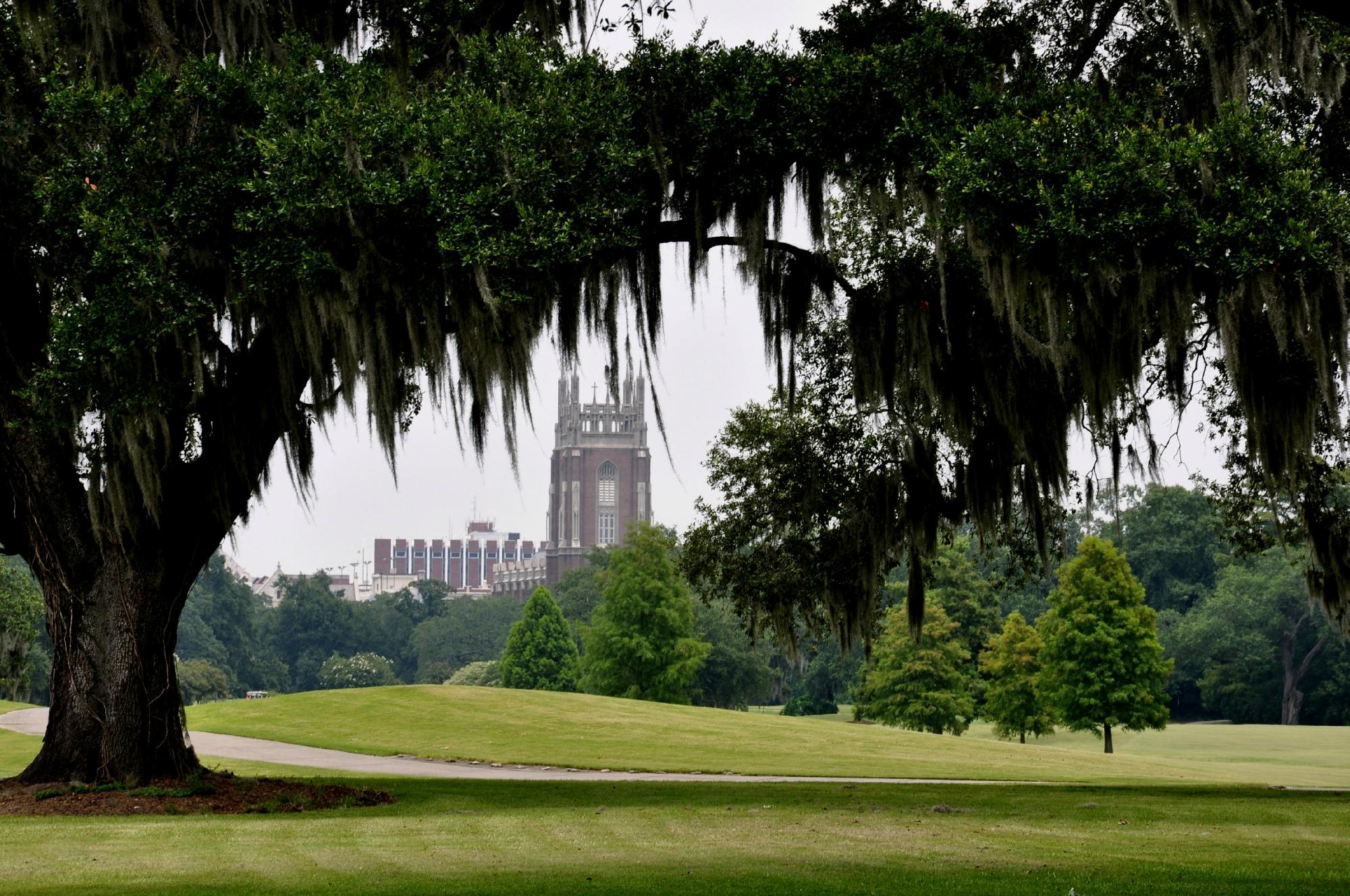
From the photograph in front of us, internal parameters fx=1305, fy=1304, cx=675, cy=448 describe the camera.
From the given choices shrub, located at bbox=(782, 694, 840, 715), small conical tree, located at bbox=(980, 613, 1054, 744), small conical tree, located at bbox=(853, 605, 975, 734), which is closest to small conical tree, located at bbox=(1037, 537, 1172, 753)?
small conical tree, located at bbox=(980, 613, 1054, 744)

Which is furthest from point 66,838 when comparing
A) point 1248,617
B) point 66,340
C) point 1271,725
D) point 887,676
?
point 1248,617

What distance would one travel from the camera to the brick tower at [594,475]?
152m

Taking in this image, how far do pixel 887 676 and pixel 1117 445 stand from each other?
3790cm

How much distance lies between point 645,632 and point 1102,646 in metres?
20.4

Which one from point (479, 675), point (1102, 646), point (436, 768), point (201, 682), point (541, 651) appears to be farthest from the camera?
point (479, 675)

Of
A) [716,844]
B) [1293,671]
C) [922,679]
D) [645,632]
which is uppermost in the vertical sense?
[645,632]

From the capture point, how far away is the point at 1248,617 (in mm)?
63438

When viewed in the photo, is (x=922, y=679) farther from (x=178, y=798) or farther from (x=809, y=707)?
(x=178, y=798)

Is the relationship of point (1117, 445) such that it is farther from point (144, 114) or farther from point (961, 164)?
point (144, 114)

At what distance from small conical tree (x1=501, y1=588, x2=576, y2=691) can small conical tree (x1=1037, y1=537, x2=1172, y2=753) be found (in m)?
28.9

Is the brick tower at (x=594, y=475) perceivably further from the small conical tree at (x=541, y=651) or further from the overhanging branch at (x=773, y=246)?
the overhanging branch at (x=773, y=246)

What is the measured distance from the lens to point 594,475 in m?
153

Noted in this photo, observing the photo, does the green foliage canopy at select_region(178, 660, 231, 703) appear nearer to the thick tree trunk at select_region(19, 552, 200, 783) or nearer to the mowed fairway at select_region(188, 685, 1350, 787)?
the mowed fairway at select_region(188, 685, 1350, 787)

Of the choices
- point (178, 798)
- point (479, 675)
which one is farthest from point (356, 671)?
point (178, 798)
